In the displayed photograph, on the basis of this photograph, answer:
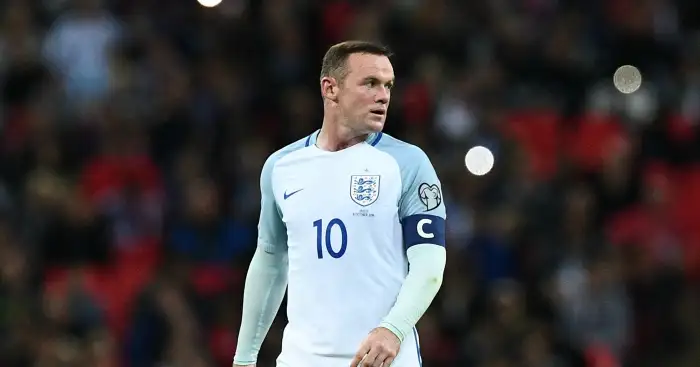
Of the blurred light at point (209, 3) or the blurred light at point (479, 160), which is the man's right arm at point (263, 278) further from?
the blurred light at point (209, 3)

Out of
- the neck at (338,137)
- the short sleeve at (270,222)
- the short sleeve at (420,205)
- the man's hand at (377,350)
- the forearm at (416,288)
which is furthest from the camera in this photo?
the short sleeve at (270,222)

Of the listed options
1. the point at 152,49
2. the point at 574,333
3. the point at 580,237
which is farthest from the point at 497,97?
the point at 152,49

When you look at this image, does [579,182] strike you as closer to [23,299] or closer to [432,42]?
[432,42]

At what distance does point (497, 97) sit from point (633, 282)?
7.47 ft

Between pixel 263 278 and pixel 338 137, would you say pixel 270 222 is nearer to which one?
pixel 263 278

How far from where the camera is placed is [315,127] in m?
11.2

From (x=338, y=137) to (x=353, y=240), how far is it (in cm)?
52

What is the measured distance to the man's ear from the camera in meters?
5.41

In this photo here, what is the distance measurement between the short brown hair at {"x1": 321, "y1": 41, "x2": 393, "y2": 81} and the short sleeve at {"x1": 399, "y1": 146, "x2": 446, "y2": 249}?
45 cm

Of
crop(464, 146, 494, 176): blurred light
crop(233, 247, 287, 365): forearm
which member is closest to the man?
crop(233, 247, 287, 365): forearm

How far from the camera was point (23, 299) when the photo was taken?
10.4 metres

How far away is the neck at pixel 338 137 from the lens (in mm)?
5402

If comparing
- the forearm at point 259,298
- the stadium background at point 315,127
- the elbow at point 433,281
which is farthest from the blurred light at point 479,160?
the elbow at point 433,281

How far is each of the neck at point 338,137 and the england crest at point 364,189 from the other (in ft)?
0.72
